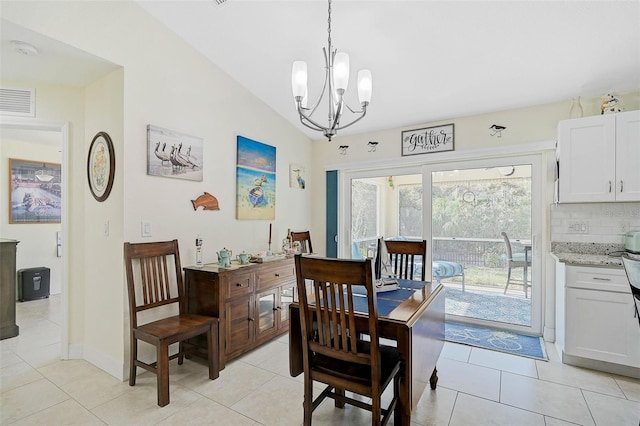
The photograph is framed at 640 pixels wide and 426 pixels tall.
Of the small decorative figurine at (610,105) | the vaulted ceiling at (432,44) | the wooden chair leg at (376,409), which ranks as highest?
the vaulted ceiling at (432,44)

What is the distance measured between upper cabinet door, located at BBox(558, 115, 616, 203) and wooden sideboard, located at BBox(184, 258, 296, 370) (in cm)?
281

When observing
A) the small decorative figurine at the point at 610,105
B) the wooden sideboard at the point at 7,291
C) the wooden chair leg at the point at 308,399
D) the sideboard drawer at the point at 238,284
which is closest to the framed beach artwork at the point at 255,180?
the sideboard drawer at the point at 238,284

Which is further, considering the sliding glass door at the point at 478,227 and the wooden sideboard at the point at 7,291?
the sliding glass door at the point at 478,227

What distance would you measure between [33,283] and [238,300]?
402 cm

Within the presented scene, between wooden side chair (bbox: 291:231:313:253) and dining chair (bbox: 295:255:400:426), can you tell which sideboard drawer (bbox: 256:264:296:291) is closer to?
wooden side chair (bbox: 291:231:313:253)

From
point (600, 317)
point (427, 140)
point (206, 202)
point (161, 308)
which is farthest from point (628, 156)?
point (161, 308)

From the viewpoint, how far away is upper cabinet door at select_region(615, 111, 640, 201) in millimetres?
2660

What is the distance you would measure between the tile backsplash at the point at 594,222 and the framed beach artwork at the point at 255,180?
3252 millimetres

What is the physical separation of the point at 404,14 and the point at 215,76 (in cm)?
200

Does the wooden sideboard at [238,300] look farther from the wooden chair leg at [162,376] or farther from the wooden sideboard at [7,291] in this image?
the wooden sideboard at [7,291]

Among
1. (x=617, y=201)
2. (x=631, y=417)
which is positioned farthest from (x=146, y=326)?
(x=617, y=201)

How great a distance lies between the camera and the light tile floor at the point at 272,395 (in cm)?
203

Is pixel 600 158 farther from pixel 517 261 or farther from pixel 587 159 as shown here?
pixel 517 261

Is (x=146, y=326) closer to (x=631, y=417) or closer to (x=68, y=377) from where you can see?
(x=68, y=377)
